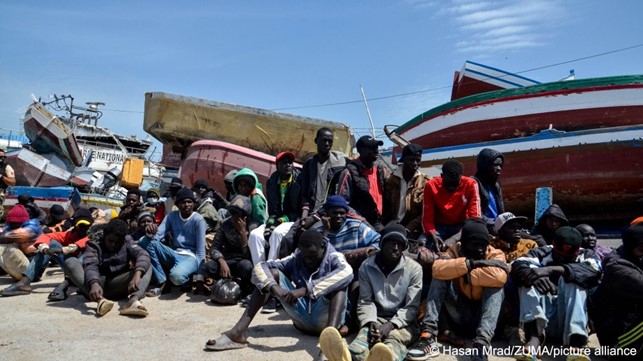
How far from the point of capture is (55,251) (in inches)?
211

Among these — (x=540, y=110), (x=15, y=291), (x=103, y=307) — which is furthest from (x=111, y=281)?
(x=540, y=110)

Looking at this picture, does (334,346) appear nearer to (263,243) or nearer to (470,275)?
(470,275)

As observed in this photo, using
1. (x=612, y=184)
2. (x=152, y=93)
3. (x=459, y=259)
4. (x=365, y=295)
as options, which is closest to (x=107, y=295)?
(x=365, y=295)

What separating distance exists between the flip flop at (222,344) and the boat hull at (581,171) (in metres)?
7.35

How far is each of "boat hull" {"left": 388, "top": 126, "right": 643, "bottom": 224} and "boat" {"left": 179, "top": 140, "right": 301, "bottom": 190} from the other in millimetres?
4440

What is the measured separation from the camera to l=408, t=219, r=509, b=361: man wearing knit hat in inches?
143

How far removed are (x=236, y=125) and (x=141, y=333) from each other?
689 cm

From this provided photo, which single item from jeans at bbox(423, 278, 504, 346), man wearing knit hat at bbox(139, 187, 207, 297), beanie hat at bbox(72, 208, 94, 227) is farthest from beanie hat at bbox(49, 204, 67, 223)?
jeans at bbox(423, 278, 504, 346)

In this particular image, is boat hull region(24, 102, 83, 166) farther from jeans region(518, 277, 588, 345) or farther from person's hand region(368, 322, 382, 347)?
jeans region(518, 277, 588, 345)

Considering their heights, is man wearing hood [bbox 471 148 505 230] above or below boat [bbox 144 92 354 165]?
below

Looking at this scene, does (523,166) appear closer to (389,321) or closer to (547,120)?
(547,120)

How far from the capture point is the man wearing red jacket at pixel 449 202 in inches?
196

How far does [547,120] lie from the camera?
9.15 m

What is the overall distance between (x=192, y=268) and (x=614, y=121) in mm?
7883
